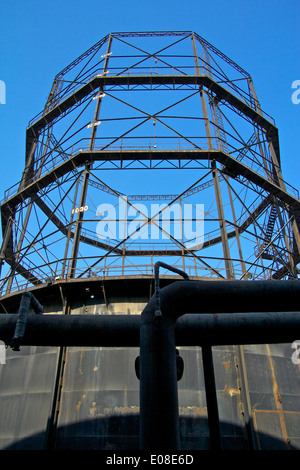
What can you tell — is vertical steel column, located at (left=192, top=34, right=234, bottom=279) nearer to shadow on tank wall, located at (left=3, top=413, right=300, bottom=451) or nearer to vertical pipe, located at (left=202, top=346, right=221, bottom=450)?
shadow on tank wall, located at (left=3, top=413, right=300, bottom=451)

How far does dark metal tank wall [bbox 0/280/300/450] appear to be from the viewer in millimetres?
10141

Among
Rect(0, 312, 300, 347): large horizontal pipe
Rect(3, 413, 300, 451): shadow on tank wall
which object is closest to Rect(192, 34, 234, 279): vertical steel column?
Rect(3, 413, 300, 451): shadow on tank wall

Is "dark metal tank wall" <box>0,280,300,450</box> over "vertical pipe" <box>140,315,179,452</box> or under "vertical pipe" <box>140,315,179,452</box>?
over

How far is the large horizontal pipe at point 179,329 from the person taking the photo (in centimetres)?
676

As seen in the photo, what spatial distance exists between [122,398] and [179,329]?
5085mm

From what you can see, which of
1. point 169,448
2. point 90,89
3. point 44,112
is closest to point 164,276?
point 169,448

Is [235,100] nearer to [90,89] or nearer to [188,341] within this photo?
[90,89]

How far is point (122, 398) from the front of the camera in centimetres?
1055

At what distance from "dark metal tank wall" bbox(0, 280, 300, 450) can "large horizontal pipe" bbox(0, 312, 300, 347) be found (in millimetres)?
4692

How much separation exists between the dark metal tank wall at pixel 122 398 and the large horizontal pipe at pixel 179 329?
469 cm

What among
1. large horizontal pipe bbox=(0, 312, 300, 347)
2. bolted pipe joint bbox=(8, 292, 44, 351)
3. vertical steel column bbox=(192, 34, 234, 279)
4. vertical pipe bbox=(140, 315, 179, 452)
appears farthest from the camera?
vertical steel column bbox=(192, 34, 234, 279)

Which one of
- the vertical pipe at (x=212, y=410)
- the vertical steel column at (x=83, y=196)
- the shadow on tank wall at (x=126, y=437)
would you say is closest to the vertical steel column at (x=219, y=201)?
the shadow on tank wall at (x=126, y=437)

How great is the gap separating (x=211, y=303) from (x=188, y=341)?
146 cm

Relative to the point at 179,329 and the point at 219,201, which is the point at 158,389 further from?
the point at 219,201
